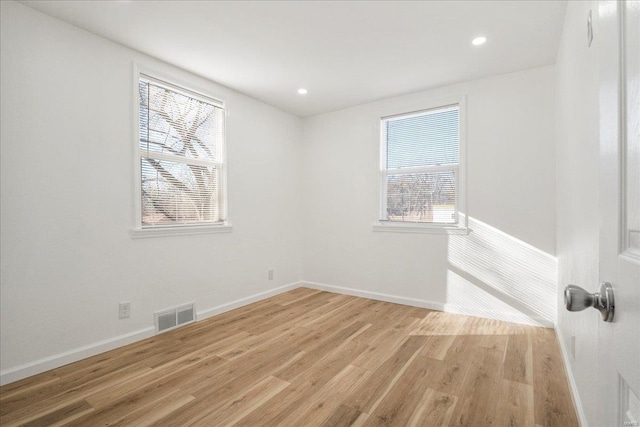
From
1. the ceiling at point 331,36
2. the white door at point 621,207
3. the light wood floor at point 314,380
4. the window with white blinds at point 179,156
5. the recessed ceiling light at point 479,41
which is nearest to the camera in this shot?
the white door at point 621,207

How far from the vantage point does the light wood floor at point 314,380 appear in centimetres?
176

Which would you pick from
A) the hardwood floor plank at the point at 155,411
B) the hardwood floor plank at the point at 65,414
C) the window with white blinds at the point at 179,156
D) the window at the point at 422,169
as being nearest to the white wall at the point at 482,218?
the window at the point at 422,169

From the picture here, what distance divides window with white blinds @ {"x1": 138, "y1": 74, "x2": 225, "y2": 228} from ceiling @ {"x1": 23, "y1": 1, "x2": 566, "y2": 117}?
35 cm

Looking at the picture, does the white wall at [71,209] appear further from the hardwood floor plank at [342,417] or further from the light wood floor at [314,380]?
the hardwood floor plank at [342,417]

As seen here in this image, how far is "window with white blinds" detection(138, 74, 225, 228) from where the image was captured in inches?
115

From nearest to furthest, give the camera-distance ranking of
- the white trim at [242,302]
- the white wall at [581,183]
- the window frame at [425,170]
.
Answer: the white wall at [581,183] < the white trim at [242,302] < the window frame at [425,170]

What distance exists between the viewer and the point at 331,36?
8.57 ft

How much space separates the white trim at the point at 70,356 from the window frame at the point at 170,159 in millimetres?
883

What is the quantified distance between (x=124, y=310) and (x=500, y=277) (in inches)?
144

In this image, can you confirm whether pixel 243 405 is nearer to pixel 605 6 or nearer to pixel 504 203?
pixel 605 6

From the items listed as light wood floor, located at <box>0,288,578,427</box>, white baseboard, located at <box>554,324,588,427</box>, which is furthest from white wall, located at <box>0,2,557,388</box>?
white baseboard, located at <box>554,324,588,427</box>

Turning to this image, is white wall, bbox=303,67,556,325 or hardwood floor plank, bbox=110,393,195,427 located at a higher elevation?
white wall, bbox=303,67,556,325

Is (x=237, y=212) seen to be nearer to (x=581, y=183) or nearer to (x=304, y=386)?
(x=304, y=386)

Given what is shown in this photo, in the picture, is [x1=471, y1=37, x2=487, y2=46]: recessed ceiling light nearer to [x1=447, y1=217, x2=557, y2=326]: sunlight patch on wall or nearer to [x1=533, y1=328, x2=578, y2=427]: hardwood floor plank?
[x1=447, y1=217, x2=557, y2=326]: sunlight patch on wall
